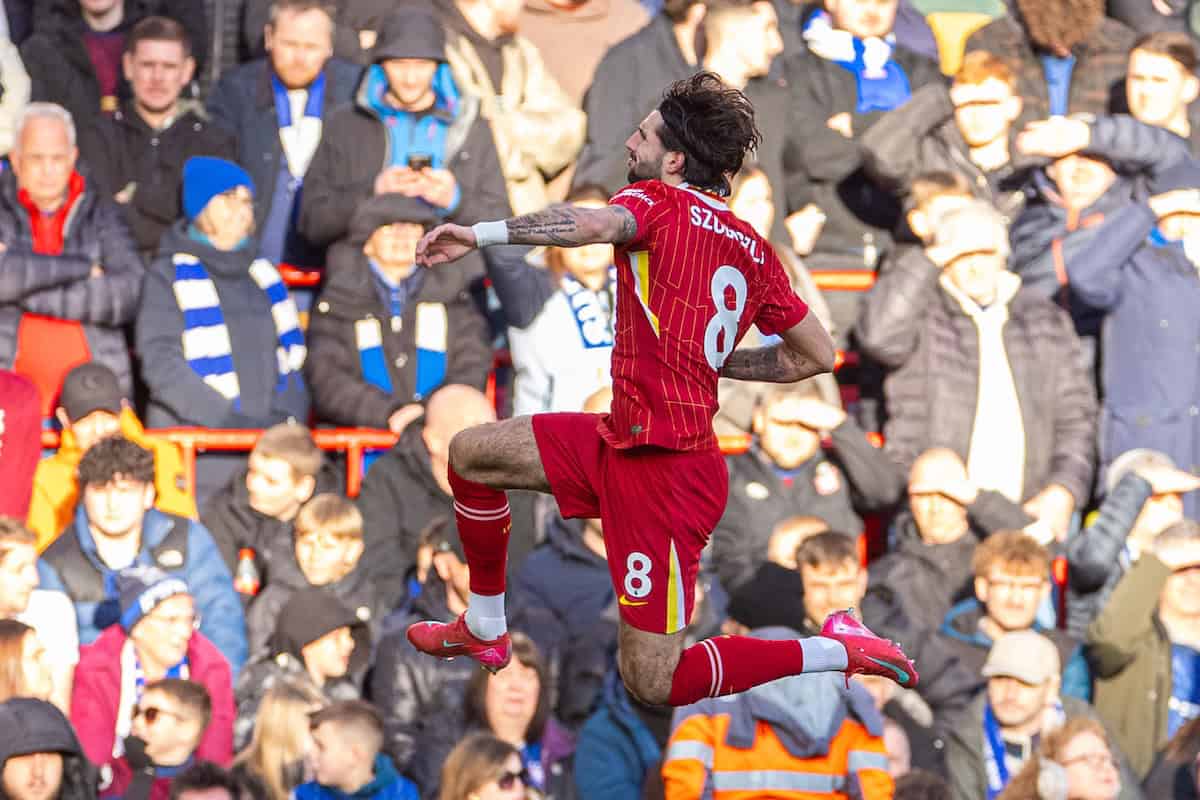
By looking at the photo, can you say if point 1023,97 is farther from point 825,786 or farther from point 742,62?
point 825,786

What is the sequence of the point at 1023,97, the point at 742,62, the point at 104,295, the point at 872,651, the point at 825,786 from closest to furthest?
1. the point at 872,651
2. the point at 825,786
3. the point at 104,295
4. the point at 742,62
5. the point at 1023,97

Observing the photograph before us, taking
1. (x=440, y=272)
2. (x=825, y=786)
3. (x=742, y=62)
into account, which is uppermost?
(x=742, y=62)

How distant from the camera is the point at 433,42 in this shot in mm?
11820

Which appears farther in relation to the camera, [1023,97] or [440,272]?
[1023,97]

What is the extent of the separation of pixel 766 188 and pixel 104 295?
2937 millimetres

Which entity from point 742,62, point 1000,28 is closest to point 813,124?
point 742,62

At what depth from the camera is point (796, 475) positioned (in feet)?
37.4

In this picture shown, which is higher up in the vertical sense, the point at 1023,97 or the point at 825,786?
the point at 1023,97

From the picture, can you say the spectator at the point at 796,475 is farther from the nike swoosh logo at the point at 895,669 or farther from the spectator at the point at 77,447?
the nike swoosh logo at the point at 895,669

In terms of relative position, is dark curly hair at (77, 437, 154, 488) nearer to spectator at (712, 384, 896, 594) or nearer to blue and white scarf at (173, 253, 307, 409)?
blue and white scarf at (173, 253, 307, 409)

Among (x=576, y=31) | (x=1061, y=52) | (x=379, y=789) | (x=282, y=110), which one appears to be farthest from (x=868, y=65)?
(x=379, y=789)

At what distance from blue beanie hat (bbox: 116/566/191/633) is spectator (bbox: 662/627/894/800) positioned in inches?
82.0

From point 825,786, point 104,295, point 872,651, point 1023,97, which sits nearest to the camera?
point 872,651

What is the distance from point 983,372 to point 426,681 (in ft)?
10.3
